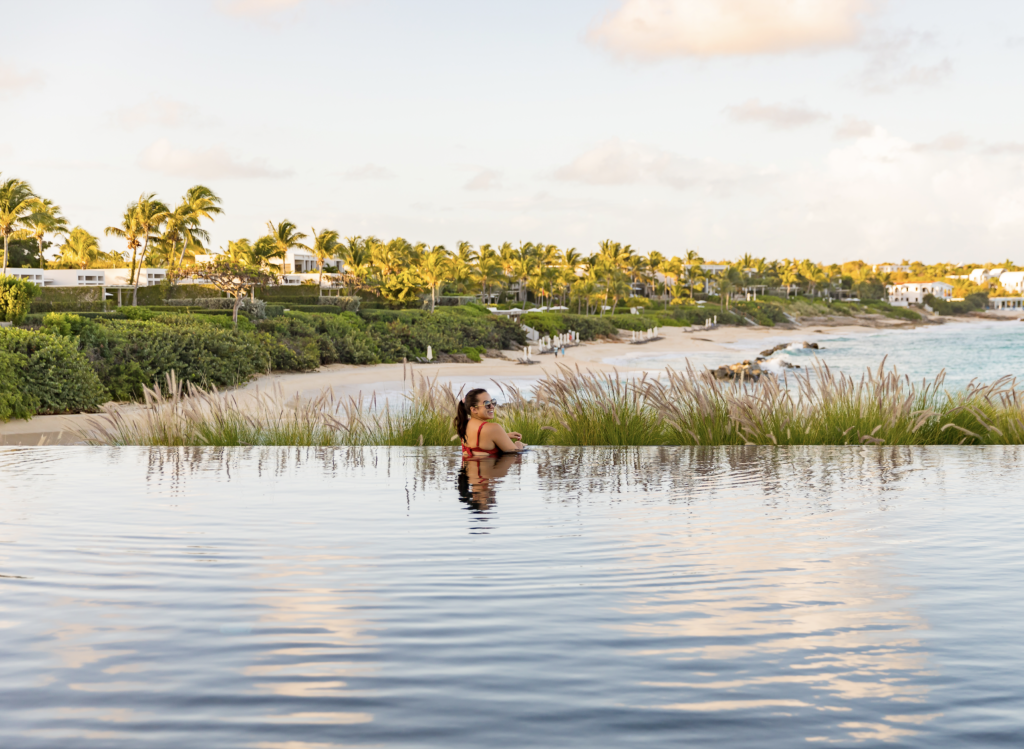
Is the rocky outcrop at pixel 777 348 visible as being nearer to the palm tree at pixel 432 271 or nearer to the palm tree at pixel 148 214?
the palm tree at pixel 432 271

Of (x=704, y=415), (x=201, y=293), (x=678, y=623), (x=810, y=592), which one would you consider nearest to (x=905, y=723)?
(x=678, y=623)

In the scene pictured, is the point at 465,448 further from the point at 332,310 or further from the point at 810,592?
the point at 332,310

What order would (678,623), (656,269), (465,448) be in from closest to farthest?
(678,623) → (465,448) → (656,269)

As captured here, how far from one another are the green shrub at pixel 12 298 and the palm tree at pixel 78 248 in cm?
9354

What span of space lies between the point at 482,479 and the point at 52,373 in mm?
13932

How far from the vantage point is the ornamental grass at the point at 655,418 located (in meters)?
9.59

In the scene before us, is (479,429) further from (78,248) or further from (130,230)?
(78,248)

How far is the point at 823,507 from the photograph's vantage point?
568 cm

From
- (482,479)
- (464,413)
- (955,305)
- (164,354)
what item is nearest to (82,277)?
(164,354)

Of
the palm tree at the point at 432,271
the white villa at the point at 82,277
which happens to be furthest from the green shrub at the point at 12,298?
the white villa at the point at 82,277

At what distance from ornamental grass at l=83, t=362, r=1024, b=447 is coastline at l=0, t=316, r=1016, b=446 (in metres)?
0.40

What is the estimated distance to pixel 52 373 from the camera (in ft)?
58.2

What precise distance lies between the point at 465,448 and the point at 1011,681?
6156 mm

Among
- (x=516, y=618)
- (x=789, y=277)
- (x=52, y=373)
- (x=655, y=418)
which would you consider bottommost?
(x=516, y=618)
